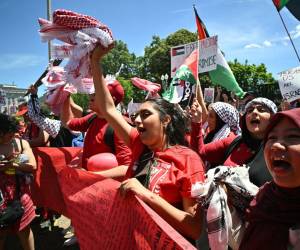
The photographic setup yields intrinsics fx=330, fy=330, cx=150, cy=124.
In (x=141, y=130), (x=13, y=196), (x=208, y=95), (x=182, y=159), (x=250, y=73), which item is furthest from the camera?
(x=250, y=73)

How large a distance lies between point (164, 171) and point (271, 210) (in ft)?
2.41

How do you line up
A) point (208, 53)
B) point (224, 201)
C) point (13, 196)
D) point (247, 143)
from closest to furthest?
point (224, 201) < point (247, 143) < point (13, 196) < point (208, 53)

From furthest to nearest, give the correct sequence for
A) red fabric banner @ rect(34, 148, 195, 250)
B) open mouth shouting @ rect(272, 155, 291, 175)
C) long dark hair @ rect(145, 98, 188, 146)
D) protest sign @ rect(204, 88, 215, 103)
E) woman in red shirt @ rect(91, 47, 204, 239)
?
1. protest sign @ rect(204, 88, 215, 103)
2. long dark hair @ rect(145, 98, 188, 146)
3. woman in red shirt @ rect(91, 47, 204, 239)
4. red fabric banner @ rect(34, 148, 195, 250)
5. open mouth shouting @ rect(272, 155, 291, 175)

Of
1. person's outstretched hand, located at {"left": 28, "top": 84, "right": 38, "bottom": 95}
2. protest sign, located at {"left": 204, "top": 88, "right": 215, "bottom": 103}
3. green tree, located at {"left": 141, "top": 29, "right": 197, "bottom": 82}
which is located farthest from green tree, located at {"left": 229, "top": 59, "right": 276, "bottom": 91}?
person's outstretched hand, located at {"left": 28, "top": 84, "right": 38, "bottom": 95}

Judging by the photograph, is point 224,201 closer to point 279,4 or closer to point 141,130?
point 141,130

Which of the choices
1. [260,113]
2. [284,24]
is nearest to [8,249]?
[260,113]

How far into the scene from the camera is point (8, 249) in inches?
185

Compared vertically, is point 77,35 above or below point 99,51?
above

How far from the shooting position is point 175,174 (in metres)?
1.95

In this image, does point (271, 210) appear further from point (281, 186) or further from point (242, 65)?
point (242, 65)

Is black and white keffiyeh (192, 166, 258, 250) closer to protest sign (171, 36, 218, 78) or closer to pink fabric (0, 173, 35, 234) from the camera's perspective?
pink fabric (0, 173, 35, 234)

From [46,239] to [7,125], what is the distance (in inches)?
86.1

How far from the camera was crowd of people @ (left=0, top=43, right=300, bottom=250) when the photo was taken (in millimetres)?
1394

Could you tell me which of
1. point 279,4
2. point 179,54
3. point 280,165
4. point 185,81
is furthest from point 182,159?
point 279,4
